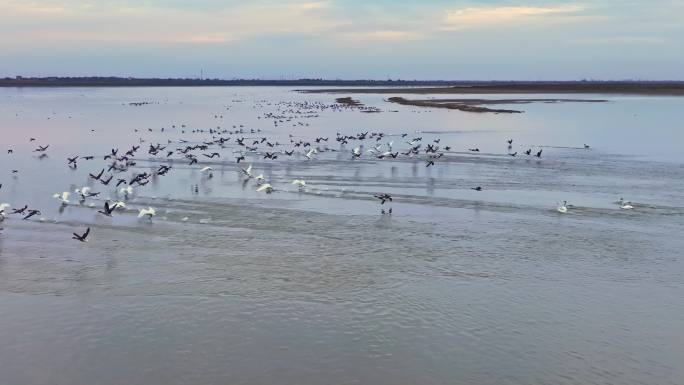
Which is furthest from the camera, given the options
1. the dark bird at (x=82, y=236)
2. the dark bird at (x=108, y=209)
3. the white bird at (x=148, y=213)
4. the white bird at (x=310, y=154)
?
the white bird at (x=310, y=154)

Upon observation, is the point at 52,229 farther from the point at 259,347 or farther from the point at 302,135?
the point at 302,135

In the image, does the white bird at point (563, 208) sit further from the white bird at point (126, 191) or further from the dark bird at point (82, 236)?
the white bird at point (126, 191)

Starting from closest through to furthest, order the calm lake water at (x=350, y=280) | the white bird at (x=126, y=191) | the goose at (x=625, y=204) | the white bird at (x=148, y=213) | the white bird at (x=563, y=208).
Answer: the calm lake water at (x=350, y=280) → the white bird at (x=148, y=213) → the white bird at (x=563, y=208) → the goose at (x=625, y=204) → the white bird at (x=126, y=191)

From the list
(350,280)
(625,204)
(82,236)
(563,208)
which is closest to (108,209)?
(82,236)

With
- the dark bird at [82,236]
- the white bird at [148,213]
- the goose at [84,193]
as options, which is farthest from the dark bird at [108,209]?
the dark bird at [82,236]

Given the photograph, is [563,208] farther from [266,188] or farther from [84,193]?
[84,193]

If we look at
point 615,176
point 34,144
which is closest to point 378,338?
point 615,176
